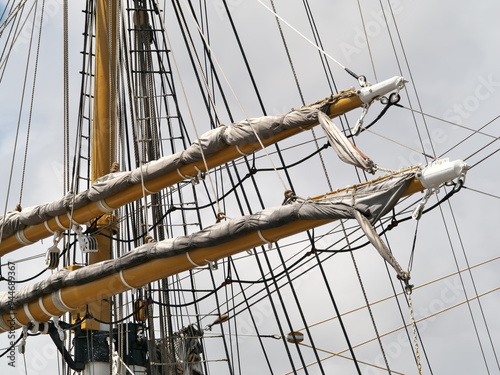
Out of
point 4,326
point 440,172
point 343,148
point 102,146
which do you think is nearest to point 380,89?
point 343,148

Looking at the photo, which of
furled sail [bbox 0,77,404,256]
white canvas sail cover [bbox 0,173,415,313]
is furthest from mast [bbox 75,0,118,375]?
white canvas sail cover [bbox 0,173,415,313]

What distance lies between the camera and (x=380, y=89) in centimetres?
1305

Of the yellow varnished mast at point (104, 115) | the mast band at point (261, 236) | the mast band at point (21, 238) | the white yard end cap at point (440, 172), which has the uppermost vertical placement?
the yellow varnished mast at point (104, 115)

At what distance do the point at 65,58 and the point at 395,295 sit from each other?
23.3ft

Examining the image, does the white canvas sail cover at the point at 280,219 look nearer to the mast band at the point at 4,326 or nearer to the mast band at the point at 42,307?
the mast band at the point at 42,307

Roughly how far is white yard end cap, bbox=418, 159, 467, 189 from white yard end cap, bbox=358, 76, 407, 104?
73.5 inches

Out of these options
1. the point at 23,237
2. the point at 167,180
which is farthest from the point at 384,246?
the point at 23,237

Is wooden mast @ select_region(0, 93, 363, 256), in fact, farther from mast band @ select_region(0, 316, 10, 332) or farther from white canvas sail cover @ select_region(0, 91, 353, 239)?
mast band @ select_region(0, 316, 10, 332)

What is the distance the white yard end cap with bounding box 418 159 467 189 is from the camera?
10.9 m

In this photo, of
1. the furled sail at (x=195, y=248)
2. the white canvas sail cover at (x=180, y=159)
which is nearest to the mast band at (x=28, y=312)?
the furled sail at (x=195, y=248)

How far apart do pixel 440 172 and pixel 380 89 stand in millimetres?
2358

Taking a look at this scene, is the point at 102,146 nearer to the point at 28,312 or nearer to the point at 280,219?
the point at 28,312

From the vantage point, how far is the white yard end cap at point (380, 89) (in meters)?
12.8

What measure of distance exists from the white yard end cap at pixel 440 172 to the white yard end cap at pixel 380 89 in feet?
6.12
